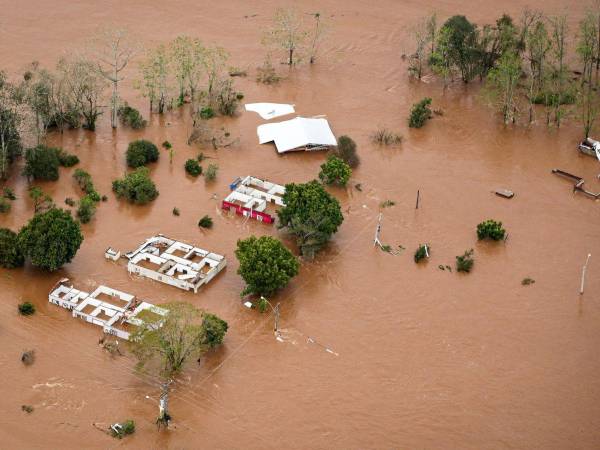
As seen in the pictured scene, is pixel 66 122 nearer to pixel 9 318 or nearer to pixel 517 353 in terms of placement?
pixel 9 318

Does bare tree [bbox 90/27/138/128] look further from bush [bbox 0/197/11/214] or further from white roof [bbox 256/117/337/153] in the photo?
bush [bbox 0/197/11/214]

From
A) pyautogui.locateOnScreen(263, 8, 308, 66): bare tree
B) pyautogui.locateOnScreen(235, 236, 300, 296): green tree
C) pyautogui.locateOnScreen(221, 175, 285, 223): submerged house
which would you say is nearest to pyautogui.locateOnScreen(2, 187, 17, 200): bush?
pyautogui.locateOnScreen(221, 175, 285, 223): submerged house

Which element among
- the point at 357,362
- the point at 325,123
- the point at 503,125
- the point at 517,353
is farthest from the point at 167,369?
the point at 503,125

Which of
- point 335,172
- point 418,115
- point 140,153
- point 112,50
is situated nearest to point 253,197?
point 335,172

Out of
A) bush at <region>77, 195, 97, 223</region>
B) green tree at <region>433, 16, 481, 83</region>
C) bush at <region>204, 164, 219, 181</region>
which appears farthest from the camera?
green tree at <region>433, 16, 481, 83</region>

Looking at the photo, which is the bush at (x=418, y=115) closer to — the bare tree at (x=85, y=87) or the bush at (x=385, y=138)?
the bush at (x=385, y=138)

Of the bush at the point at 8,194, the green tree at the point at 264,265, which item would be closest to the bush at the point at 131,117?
the bush at the point at 8,194
